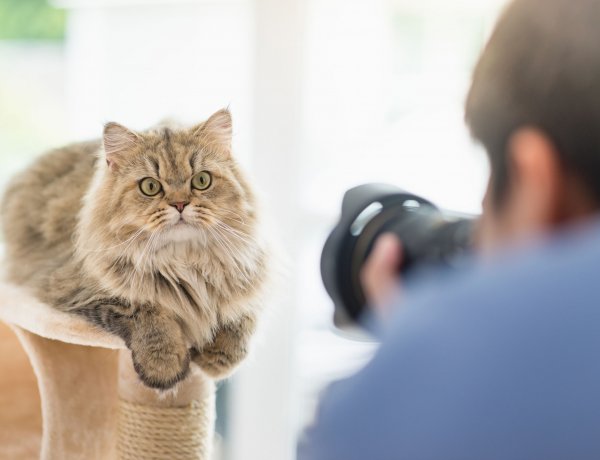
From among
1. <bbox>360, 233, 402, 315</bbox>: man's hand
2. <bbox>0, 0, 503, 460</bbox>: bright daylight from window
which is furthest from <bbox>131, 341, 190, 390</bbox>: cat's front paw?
<bbox>0, 0, 503, 460</bbox>: bright daylight from window

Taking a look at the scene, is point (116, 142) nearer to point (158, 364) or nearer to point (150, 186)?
point (150, 186)

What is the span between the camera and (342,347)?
313cm

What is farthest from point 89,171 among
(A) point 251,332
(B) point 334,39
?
(B) point 334,39

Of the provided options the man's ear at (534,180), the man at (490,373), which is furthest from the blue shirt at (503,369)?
the man's ear at (534,180)

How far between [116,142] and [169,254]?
0.25 m

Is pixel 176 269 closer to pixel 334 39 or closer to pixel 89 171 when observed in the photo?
pixel 89 171

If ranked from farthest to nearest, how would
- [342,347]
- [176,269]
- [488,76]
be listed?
[342,347] → [176,269] → [488,76]

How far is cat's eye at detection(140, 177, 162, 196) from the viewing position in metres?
1.46

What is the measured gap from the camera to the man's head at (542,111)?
24.3 inches

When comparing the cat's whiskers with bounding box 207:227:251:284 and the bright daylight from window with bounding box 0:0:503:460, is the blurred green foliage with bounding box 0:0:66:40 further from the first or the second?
the cat's whiskers with bounding box 207:227:251:284

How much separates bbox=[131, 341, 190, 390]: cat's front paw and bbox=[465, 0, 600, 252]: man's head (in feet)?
2.76

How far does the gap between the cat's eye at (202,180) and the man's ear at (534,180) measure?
900mm

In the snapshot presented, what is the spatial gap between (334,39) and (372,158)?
47 centimetres

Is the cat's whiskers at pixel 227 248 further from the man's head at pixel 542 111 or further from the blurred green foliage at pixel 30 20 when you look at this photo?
the blurred green foliage at pixel 30 20
